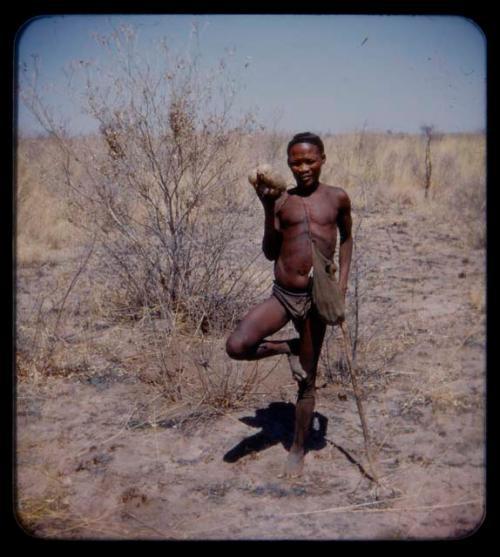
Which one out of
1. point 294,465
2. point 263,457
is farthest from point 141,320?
point 294,465

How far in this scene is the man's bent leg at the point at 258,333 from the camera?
3.13 meters

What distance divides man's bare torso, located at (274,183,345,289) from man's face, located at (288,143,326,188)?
A: 10 centimetres

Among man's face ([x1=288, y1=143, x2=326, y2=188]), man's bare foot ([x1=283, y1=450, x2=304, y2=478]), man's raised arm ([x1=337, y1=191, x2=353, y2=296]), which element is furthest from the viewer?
man's bare foot ([x1=283, y1=450, x2=304, y2=478])

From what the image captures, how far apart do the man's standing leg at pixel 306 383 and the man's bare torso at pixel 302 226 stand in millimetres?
229

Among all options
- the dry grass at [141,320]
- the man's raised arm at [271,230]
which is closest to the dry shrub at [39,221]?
the dry grass at [141,320]

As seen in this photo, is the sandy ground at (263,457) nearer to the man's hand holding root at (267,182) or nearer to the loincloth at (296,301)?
the loincloth at (296,301)

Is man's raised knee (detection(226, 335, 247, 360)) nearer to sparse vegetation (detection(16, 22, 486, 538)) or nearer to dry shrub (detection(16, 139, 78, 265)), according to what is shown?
sparse vegetation (detection(16, 22, 486, 538))

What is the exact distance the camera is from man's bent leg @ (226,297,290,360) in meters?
3.13

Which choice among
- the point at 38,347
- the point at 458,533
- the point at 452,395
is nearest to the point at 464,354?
the point at 452,395

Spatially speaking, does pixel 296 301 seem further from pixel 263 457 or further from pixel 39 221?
pixel 39 221

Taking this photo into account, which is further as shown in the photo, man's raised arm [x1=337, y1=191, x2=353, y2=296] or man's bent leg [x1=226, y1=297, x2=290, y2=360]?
man's raised arm [x1=337, y1=191, x2=353, y2=296]

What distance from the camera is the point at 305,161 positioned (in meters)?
3.05

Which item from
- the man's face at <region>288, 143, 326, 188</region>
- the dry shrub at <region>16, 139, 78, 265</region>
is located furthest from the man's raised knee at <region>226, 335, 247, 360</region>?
the dry shrub at <region>16, 139, 78, 265</region>

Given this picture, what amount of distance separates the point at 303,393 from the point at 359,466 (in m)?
0.64
